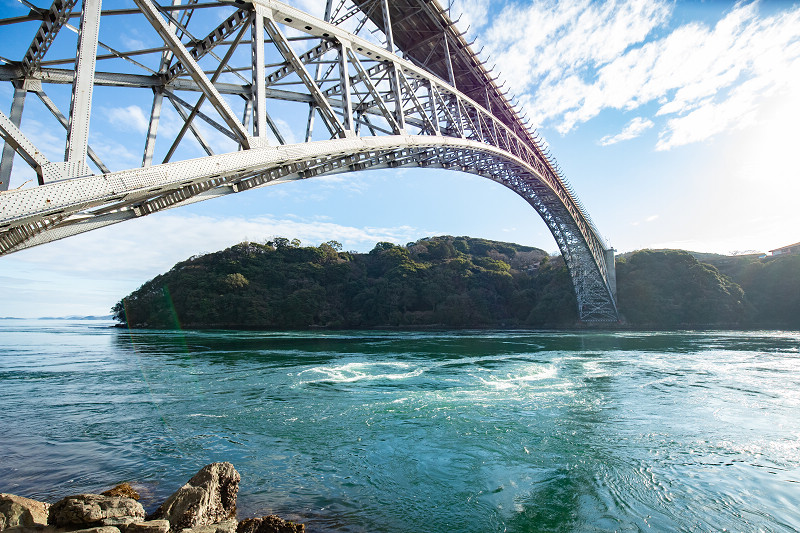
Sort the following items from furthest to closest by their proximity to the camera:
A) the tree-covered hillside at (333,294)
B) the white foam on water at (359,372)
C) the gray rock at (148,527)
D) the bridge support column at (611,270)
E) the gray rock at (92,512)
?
the tree-covered hillside at (333,294) < the bridge support column at (611,270) < the white foam on water at (359,372) < the gray rock at (92,512) < the gray rock at (148,527)

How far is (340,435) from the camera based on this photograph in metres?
6.12

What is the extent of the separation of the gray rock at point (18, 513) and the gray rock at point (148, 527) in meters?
0.82

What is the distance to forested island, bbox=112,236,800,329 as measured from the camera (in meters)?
41.2

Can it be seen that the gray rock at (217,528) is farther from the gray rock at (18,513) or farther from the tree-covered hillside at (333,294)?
the tree-covered hillside at (333,294)

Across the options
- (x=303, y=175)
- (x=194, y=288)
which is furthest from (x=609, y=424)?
(x=194, y=288)

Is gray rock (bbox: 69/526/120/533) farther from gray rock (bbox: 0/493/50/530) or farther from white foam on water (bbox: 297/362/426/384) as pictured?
white foam on water (bbox: 297/362/426/384)

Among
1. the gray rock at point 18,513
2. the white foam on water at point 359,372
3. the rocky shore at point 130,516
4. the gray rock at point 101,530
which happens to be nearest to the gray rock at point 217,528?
the rocky shore at point 130,516

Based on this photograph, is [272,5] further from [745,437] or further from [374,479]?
[745,437]

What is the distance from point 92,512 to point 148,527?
0.52m

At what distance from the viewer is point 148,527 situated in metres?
2.84

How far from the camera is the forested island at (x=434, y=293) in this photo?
4122 centimetres

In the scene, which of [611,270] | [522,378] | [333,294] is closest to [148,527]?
[522,378]

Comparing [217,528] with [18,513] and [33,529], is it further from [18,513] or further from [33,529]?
[18,513]

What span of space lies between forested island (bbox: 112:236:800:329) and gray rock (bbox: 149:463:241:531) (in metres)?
44.2
